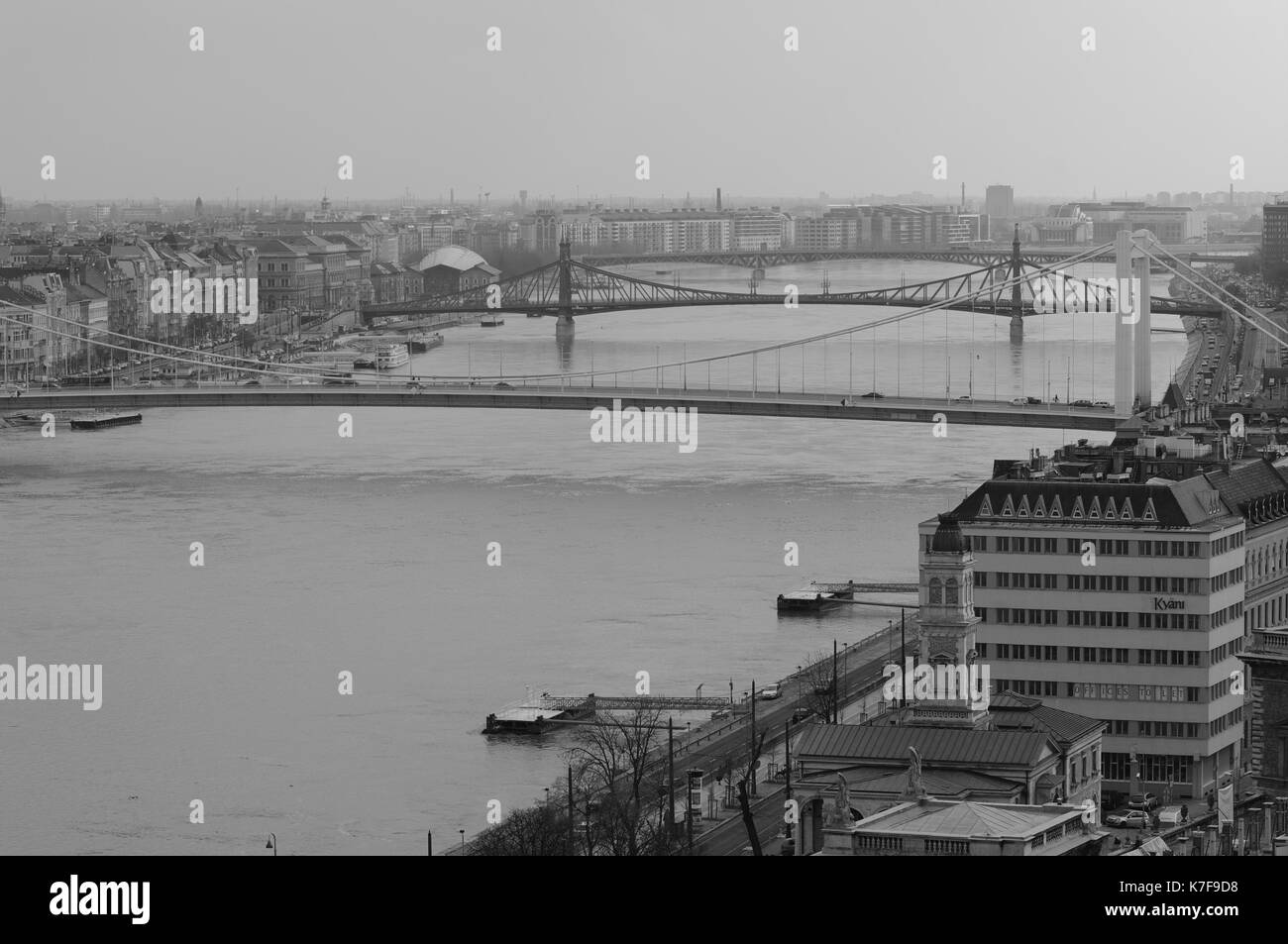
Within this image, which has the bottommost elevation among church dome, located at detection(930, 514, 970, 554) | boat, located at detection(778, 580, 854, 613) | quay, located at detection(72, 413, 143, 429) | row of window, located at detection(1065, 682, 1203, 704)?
quay, located at detection(72, 413, 143, 429)

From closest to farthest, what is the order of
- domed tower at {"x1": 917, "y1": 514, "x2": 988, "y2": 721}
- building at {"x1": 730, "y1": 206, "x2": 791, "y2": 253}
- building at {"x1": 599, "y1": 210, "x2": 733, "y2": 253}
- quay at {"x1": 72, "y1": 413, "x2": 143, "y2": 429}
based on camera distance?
domed tower at {"x1": 917, "y1": 514, "x2": 988, "y2": 721}
quay at {"x1": 72, "y1": 413, "x2": 143, "y2": 429}
building at {"x1": 599, "y1": 210, "x2": 733, "y2": 253}
building at {"x1": 730, "y1": 206, "x2": 791, "y2": 253}

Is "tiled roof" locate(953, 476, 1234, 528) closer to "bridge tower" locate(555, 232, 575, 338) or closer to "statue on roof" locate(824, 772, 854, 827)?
"statue on roof" locate(824, 772, 854, 827)

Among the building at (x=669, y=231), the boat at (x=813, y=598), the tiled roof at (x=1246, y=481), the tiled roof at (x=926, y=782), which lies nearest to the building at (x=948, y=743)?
the tiled roof at (x=926, y=782)

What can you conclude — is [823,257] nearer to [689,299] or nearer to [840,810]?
[689,299]

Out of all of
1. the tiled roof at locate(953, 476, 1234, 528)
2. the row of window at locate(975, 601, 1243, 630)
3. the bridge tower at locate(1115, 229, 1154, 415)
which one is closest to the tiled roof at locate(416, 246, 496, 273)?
the bridge tower at locate(1115, 229, 1154, 415)

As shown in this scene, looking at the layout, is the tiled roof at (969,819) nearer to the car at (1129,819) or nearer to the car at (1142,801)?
the car at (1129,819)

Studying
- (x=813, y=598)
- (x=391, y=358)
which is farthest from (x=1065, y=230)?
(x=813, y=598)
